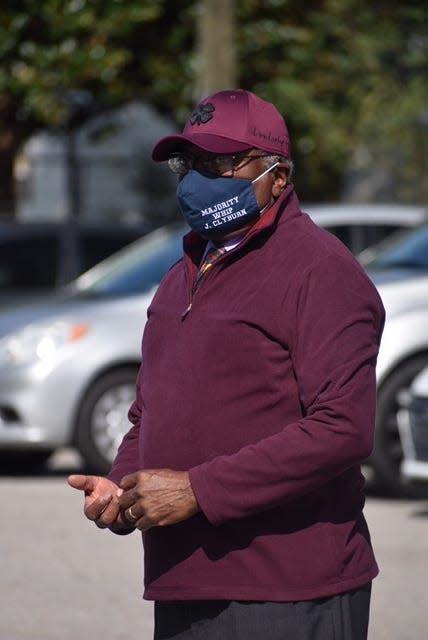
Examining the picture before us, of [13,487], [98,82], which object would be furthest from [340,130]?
[13,487]

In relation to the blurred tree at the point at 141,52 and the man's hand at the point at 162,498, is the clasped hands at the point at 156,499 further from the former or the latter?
the blurred tree at the point at 141,52

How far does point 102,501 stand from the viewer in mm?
3219

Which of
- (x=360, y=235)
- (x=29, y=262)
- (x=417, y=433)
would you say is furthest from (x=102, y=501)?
(x=29, y=262)

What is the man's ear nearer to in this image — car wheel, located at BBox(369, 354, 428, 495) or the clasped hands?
the clasped hands

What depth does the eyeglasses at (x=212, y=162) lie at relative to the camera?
10.5 ft

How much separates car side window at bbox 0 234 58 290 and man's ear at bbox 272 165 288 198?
9847 millimetres

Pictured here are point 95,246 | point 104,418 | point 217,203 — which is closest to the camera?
point 217,203

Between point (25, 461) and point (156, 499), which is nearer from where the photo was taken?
point (156, 499)

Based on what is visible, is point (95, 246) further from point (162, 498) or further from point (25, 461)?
point (162, 498)

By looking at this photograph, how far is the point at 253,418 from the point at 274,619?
0.37 metres

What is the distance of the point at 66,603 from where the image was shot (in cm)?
693

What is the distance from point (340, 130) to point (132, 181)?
8.05 m

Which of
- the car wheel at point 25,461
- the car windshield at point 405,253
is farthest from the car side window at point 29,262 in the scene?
the car windshield at point 405,253

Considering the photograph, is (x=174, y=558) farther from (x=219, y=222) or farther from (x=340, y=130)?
(x=340, y=130)
